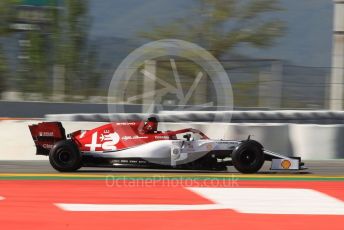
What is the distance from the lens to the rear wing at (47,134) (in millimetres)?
11727

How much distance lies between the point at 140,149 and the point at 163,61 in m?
12.7

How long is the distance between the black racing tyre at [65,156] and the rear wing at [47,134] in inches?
6.3

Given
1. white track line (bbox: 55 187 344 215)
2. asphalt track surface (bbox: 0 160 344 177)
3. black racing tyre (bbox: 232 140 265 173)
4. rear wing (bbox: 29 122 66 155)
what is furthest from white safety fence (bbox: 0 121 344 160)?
white track line (bbox: 55 187 344 215)

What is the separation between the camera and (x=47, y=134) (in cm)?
1173

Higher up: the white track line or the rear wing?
the rear wing

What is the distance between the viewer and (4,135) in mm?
14672

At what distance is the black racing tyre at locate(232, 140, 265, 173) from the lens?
11594 mm

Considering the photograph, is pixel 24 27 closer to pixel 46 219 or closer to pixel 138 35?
pixel 138 35

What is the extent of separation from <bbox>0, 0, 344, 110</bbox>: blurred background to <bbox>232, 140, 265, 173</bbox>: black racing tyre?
26.3 feet

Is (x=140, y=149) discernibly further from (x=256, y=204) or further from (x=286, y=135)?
(x=286, y=135)

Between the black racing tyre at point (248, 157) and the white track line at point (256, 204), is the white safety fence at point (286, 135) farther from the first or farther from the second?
the white track line at point (256, 204)

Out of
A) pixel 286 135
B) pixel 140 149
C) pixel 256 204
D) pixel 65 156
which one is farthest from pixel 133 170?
pixel 256 204

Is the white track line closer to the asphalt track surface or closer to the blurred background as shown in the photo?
the asphalt track surface

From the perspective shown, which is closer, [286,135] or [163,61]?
[286,135]
